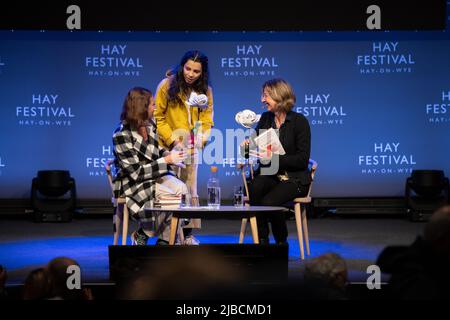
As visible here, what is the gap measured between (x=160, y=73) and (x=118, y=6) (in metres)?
4.00

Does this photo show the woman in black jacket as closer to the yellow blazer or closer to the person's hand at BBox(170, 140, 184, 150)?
the yellow blazer

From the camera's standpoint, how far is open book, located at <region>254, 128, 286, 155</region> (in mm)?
4926

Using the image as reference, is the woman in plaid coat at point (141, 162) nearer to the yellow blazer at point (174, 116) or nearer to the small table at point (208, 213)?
the small table at point (208, 213)

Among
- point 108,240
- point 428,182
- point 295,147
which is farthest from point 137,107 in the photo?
point 428,182

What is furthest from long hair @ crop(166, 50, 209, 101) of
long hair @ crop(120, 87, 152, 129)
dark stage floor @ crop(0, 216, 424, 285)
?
dark stage floor @ crop(0, 216, 424, 285)

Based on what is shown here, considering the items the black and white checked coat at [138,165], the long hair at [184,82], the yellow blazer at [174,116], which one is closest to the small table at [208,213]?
the black and white checked coat at [138,165]

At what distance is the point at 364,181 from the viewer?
26.0 feet

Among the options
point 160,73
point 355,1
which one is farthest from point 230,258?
point 160,73

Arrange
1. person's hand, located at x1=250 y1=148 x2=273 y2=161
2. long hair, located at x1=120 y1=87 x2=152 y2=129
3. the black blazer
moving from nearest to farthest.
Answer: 1. long hair, located at x1=120 y1=87 x2=152 y2=129
2. person's hand, located at x1=250 y1=148 x2=273 y2=161
3. the black blazer

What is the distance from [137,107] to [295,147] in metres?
1.20

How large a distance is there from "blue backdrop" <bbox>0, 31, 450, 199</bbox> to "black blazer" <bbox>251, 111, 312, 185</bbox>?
2770mm

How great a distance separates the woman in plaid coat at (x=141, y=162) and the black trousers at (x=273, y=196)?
613mm

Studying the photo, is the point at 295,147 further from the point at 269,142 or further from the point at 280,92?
the point at 280,92
